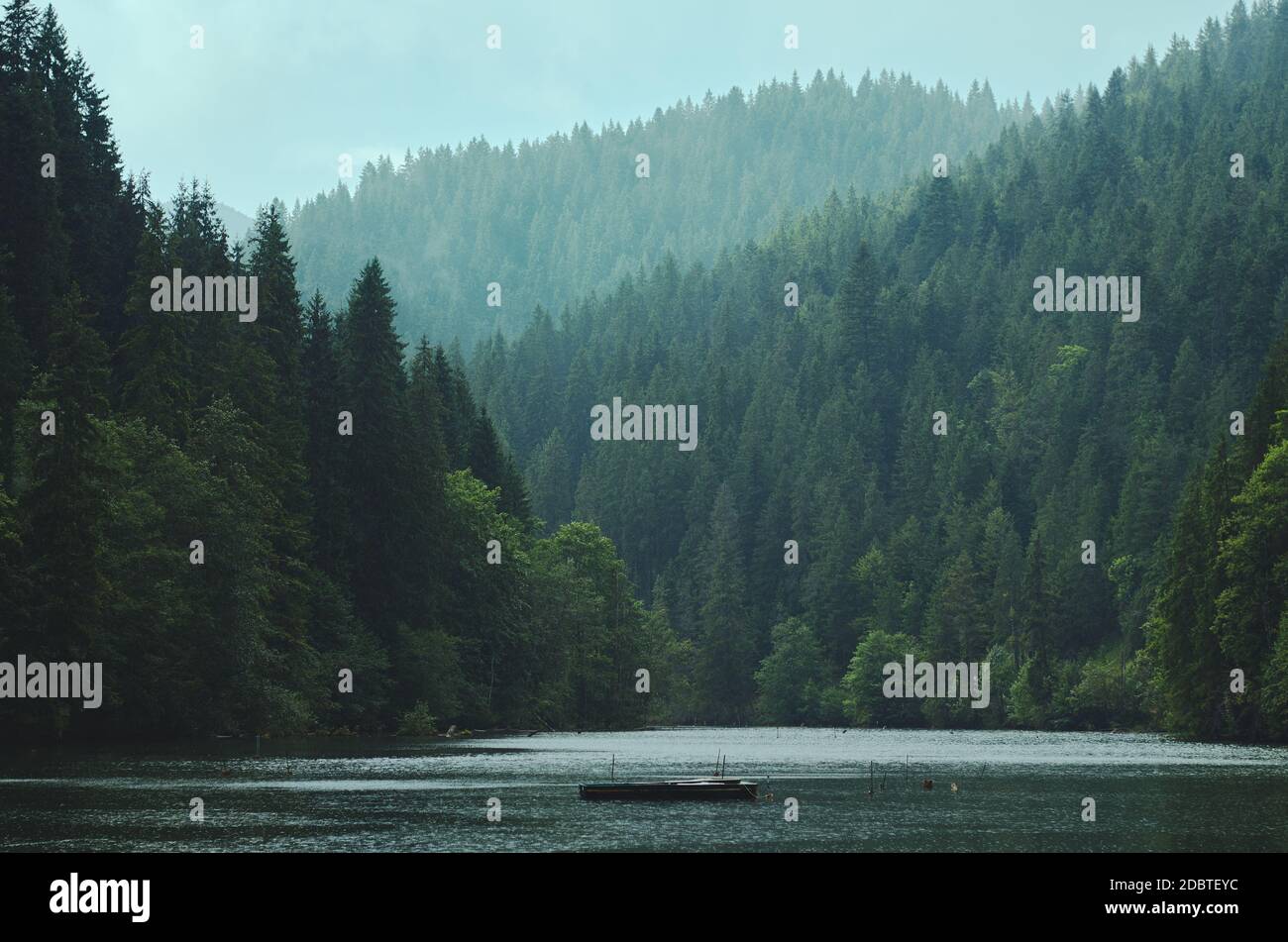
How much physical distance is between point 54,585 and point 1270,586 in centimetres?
7213

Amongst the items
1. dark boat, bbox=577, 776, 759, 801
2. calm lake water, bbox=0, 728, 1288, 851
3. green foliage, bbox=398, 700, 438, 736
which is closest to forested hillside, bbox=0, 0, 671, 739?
green foliage, bbox=398, 700, 438, 736

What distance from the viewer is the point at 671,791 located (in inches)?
3014

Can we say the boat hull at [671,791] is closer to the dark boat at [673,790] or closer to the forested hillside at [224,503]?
the dark boat at [673,790]

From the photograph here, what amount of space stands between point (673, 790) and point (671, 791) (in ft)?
0.32

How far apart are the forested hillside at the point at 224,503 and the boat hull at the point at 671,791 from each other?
3269cm

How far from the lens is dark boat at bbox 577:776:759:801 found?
74.3 metres

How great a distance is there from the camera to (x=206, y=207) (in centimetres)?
16038

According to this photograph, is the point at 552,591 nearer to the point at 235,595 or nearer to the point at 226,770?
the point at 235,595

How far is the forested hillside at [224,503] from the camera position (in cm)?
9588

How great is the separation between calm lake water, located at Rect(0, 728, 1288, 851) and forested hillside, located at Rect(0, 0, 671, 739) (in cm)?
610
